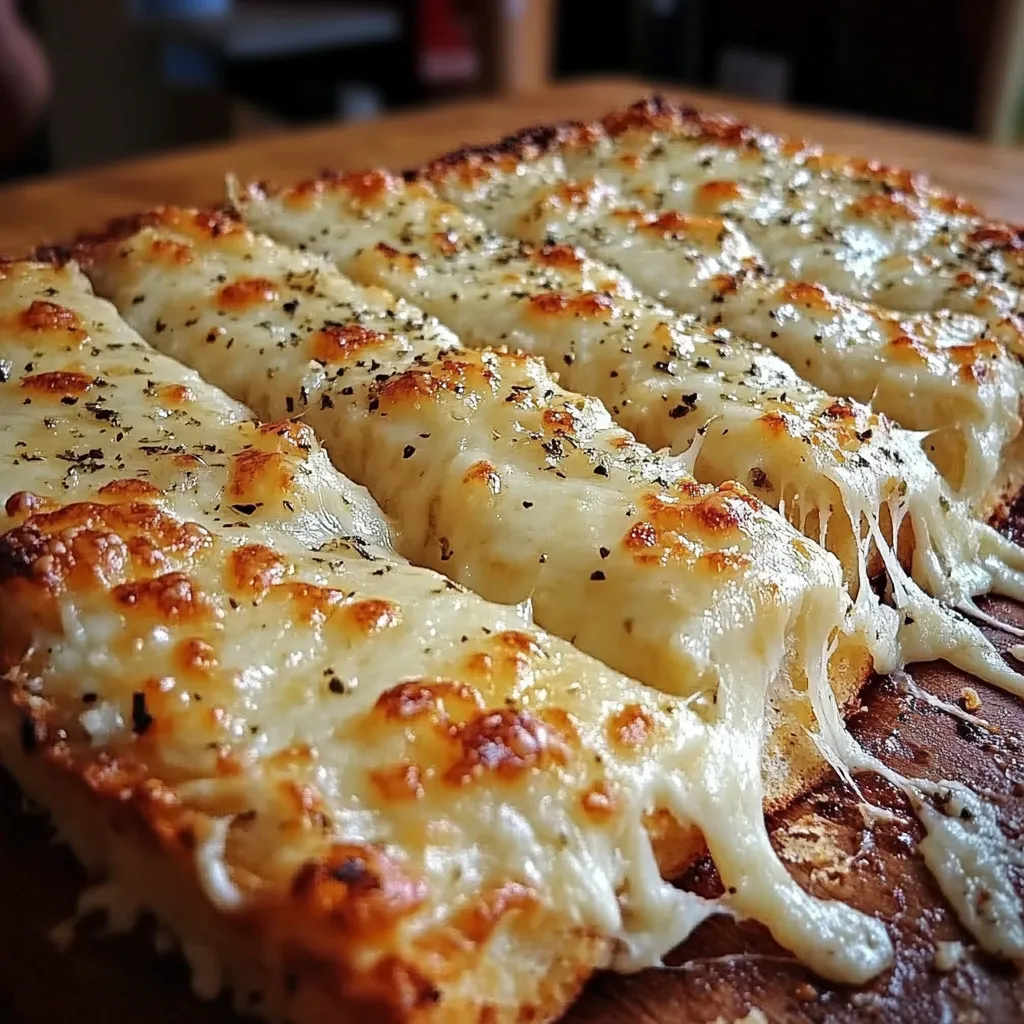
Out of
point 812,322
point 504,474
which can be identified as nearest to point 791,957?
point 504,474

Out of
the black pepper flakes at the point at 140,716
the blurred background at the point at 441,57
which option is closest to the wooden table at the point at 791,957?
the black pepper flakes at the point at 140,716

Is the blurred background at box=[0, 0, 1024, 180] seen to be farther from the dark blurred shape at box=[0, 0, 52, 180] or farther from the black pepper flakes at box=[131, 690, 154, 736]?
the black pepper flakes at box=[131, 690, 154, 736]

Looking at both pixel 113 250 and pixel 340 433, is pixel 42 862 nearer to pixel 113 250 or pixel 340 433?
pixel 340 433

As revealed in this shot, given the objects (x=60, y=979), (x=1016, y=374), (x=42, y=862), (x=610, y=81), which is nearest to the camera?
(x=60, y=979)

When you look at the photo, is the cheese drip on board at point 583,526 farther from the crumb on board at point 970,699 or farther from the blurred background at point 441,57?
the blurred background at point 441,57

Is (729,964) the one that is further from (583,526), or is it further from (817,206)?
(817,206)

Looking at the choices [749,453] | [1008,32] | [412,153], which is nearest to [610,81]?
[412,153]
